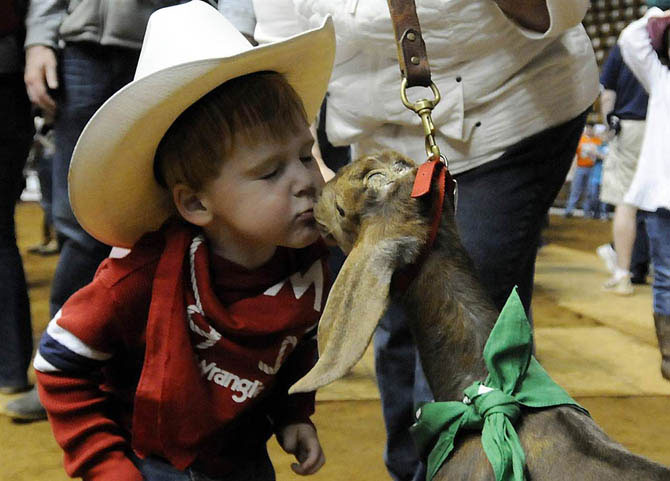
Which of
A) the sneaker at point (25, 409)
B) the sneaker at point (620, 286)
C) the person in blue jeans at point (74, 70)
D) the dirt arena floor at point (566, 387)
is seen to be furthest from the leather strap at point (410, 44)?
the sneaker at point (620, 286)

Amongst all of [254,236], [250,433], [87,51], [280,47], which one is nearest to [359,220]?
[254,236]

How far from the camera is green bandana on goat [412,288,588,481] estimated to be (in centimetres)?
110

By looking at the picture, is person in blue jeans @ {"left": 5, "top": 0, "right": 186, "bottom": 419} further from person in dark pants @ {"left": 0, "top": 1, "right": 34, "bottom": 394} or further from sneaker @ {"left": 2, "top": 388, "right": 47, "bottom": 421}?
sneaker @ {"left": 2, "top": 388, "right": 47, "bottom": 421}

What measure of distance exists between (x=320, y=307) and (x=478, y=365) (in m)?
0.35

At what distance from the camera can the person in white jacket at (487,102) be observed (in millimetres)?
1519

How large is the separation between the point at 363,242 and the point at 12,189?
5.78 feet

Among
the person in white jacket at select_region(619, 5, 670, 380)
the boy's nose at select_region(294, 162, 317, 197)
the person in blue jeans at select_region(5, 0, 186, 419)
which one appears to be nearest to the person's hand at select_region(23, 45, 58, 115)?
the person in blue jeans at select_region(5, 0, 186, 419)

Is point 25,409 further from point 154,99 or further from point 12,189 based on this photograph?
point 154,99

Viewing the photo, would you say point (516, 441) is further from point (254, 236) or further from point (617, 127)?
point (617, 127)

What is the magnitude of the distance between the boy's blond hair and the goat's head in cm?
15

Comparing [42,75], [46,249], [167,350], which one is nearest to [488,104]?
[167,350]

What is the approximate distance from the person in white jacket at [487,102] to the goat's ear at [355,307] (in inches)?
16.5

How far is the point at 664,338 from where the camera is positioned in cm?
331

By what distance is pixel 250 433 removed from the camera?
1576 mm
